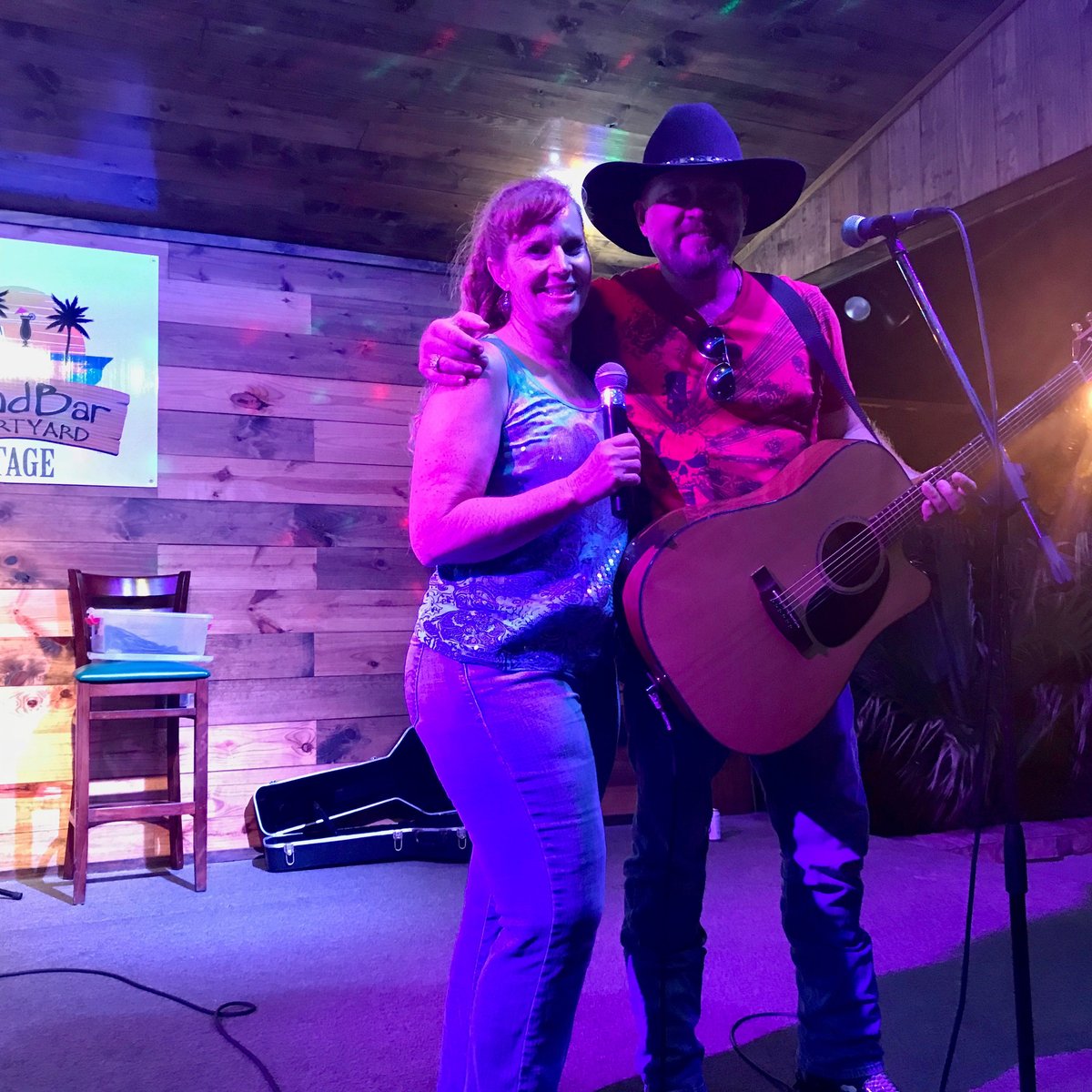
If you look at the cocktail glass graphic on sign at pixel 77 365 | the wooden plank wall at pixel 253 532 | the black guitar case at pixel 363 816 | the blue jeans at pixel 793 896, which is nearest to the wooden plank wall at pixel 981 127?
the wooden plank wall at pixel 253 532

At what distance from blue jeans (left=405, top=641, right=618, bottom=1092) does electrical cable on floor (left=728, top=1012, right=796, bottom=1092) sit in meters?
0.87

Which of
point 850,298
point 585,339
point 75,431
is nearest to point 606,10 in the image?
point 850,298

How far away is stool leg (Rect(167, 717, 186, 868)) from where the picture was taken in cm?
380

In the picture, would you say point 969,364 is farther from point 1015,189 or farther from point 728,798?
point 728,798

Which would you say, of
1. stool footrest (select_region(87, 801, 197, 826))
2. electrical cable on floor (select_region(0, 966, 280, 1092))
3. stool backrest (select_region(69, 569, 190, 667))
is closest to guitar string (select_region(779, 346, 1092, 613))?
electrical cable on floor (select_region(0, 966, 280, 1092))

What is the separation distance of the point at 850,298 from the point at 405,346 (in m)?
2.08

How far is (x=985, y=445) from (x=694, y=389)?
0.47 metres

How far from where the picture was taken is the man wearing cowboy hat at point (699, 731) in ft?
4.95

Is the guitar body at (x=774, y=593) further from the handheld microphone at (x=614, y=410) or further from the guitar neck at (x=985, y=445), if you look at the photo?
Answer: the handheld microphone at (x=614, y=410)

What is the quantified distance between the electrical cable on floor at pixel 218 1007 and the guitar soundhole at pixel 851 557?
145 centimetres

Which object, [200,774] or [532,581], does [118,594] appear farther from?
[532,581]

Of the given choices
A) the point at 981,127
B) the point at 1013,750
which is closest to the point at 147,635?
the point at 1013,750

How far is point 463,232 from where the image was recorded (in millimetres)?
4402

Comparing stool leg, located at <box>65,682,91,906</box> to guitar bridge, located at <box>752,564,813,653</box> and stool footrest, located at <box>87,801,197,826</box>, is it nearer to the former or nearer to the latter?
stool footrest, located at <box>87,801,197,826</box>
